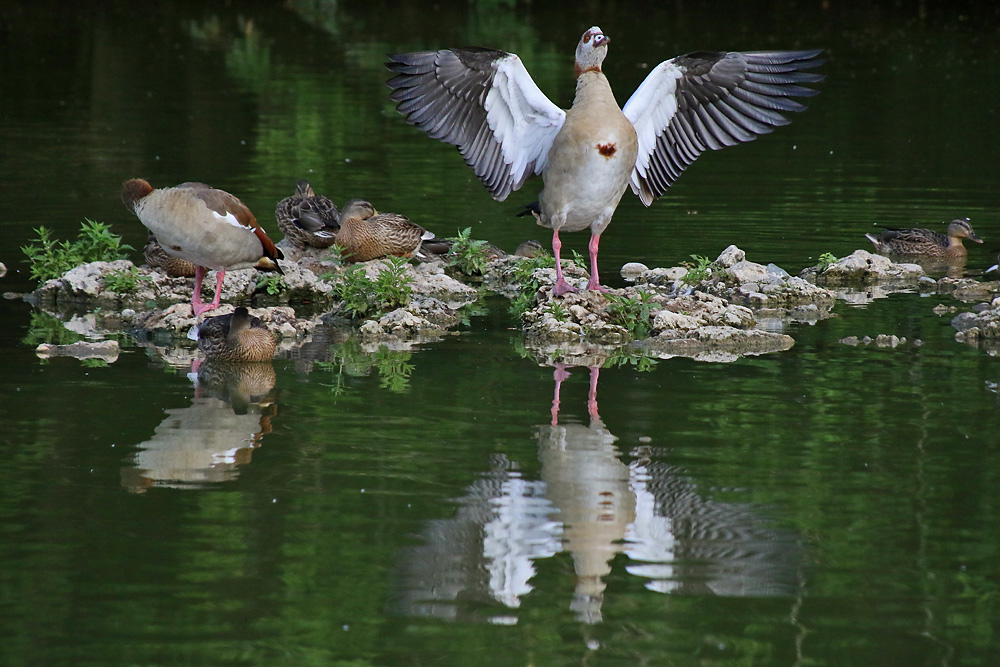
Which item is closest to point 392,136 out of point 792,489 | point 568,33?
point 792,489

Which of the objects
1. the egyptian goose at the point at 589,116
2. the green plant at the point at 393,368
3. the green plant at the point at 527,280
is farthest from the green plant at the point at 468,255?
the green plant at the point at 393,368

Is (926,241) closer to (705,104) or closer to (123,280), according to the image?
(705,104)

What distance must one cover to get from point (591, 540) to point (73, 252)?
7.19 metres

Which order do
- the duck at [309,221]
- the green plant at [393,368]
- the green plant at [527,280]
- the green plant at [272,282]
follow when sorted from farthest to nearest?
the duck at [309,221], the green plant at [272,282], the green plant at [527,280], the green plant at [393,368]

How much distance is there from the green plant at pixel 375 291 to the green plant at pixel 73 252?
228cm

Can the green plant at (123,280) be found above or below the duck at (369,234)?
below

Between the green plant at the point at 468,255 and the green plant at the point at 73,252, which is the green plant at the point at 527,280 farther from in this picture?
the green plant at the point at 73,252

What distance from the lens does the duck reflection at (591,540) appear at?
523cm

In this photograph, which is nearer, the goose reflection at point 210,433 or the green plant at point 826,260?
the goose reflection at point 210,433

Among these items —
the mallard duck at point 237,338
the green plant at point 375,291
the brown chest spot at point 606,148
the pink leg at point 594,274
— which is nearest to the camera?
the mallard duck at point 237,338

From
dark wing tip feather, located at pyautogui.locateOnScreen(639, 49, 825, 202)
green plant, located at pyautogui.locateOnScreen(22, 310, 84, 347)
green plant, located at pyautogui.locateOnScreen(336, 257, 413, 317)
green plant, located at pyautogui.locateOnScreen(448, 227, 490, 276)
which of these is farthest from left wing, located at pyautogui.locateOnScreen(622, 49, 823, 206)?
green plant, located at pyautogui.locateOnScreen(22, 310, 84, 347)

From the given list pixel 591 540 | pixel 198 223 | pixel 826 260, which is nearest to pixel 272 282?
pixel 198 223

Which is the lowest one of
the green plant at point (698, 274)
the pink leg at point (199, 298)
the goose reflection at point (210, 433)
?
the goose reflection at point (210, 433)

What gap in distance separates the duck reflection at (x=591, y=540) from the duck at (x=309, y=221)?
5.61 metres
